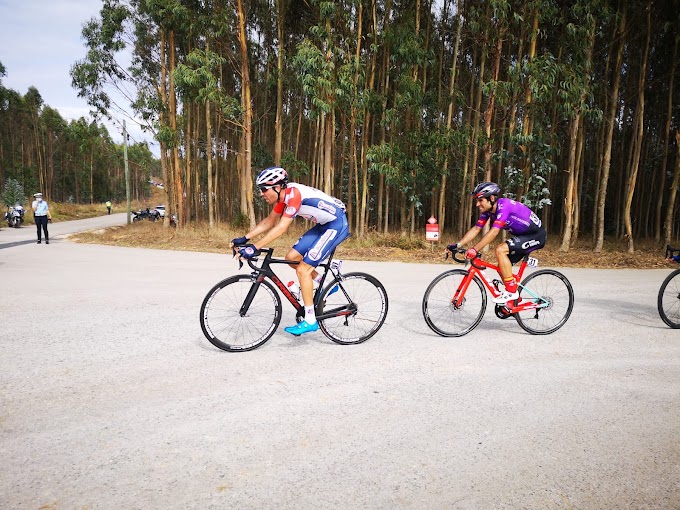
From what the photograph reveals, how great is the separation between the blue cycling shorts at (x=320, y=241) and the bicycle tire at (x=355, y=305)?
371 millimetres

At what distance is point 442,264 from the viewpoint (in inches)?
494

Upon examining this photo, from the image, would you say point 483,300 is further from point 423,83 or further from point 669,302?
point 423,83

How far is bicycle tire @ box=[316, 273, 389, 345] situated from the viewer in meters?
4.93

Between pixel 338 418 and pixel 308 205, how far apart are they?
2359mm

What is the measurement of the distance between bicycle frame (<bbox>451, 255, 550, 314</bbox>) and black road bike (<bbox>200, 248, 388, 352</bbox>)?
97 centimetres

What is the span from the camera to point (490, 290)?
213 inches

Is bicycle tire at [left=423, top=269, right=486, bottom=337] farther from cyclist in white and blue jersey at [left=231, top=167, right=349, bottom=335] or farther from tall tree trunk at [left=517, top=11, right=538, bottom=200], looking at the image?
tall tree trunk at [left=517, top=11, right=538, bottom=200]

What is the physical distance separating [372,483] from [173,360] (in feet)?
8.85

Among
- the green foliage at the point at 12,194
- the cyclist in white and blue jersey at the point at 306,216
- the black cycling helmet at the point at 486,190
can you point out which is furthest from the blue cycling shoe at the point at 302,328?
the green foliage at the point at 12,194

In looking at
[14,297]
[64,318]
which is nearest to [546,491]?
[64,318]

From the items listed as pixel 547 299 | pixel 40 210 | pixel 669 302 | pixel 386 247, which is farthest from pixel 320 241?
pixel 40 210

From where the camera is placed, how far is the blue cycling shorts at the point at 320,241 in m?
4.74

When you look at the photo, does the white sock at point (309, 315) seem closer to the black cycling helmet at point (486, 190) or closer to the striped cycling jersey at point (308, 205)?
the striped cycling jersey at point (308, 205)

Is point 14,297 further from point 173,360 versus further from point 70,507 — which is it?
point 70,507
